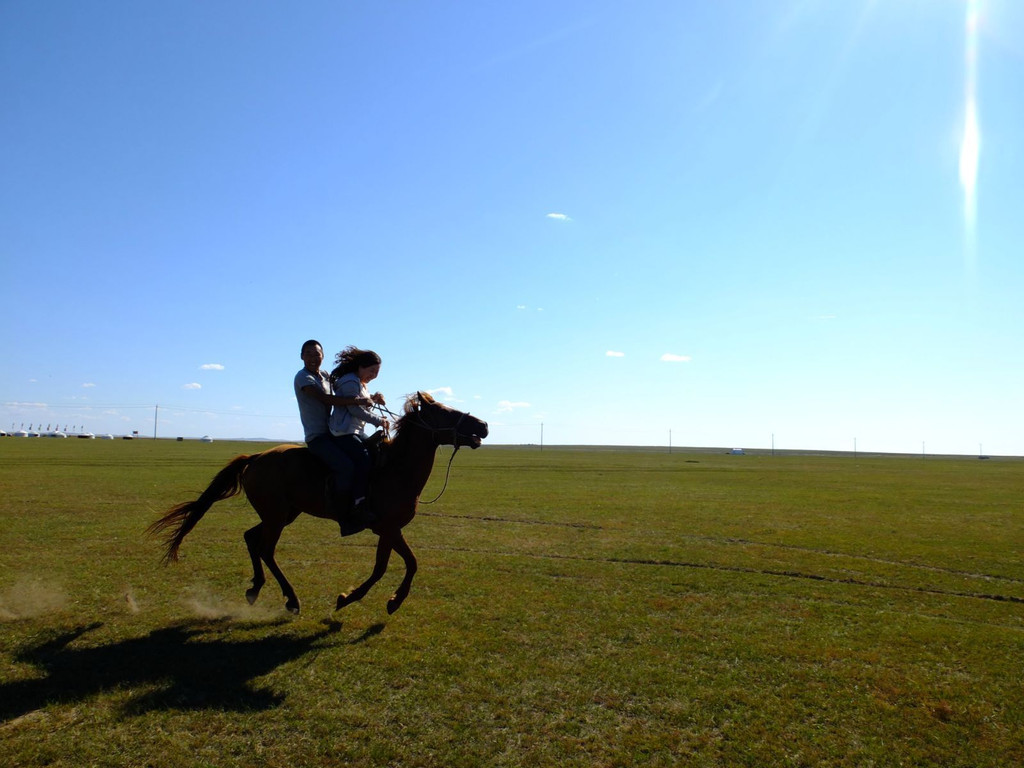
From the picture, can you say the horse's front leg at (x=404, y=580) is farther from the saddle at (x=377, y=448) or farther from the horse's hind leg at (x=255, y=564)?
the horse's hind leg at (x=255, y=564)

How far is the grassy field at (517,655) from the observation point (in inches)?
173

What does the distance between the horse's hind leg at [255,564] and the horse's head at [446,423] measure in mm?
2435

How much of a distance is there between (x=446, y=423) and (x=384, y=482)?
1.05 m

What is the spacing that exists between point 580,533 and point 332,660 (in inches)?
349

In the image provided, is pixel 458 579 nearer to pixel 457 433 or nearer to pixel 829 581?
pixel 457 433

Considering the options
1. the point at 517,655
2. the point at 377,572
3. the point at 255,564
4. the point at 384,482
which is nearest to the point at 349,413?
the point at 384,482

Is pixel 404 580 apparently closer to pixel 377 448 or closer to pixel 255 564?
pixel 377 448

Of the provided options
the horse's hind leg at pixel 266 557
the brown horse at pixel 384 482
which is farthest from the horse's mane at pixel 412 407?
the horse's hind leg at pixel 266 557

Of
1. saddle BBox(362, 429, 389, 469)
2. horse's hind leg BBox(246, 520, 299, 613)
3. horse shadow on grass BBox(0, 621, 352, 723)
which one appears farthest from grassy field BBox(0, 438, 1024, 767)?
saddle BBox(362, 429, 389, 469)

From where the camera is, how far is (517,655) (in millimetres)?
6090

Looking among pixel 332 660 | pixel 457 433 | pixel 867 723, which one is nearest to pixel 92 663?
pixel 332 660

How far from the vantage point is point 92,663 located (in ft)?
18.4

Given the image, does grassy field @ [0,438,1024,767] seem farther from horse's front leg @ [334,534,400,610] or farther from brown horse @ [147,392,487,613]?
brown horse @ [147,392,487,613]

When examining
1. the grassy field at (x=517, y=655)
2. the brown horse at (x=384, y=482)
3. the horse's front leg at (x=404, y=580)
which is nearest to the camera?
the grassy field at (x=517, y=655)
